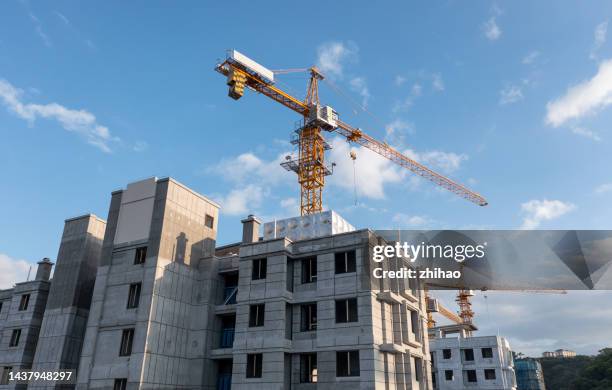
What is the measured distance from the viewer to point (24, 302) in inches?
1816

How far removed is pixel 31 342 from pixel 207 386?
777 inches

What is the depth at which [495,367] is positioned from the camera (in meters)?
74.4

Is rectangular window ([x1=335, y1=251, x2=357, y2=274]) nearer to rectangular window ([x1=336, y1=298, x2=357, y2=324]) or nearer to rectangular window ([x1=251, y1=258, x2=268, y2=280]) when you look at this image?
rectangular window ([x1=336, y1=298, x2=357, y2=324])

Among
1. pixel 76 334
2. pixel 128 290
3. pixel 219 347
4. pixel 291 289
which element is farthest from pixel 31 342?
pixel 291 289

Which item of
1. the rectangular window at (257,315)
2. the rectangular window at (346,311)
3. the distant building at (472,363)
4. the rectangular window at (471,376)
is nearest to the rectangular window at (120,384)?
the rectangular window at (257,315)

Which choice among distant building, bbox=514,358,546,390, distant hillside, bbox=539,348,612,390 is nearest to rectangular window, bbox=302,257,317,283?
distant building, bbox=514,358,546,390

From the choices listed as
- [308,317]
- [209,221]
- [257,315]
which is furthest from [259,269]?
[209,221]

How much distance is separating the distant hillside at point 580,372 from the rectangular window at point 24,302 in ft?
397

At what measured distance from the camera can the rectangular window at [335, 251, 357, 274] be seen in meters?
33.9

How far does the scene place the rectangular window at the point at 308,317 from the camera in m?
34.5

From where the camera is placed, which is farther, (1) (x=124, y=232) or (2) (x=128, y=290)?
(1) (x=124, y=232)

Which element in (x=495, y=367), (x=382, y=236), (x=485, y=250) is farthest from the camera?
(x=495, y=367)

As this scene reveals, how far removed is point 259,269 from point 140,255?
978 cm

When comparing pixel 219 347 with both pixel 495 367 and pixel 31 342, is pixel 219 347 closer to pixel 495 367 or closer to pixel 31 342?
pixel 31 342
